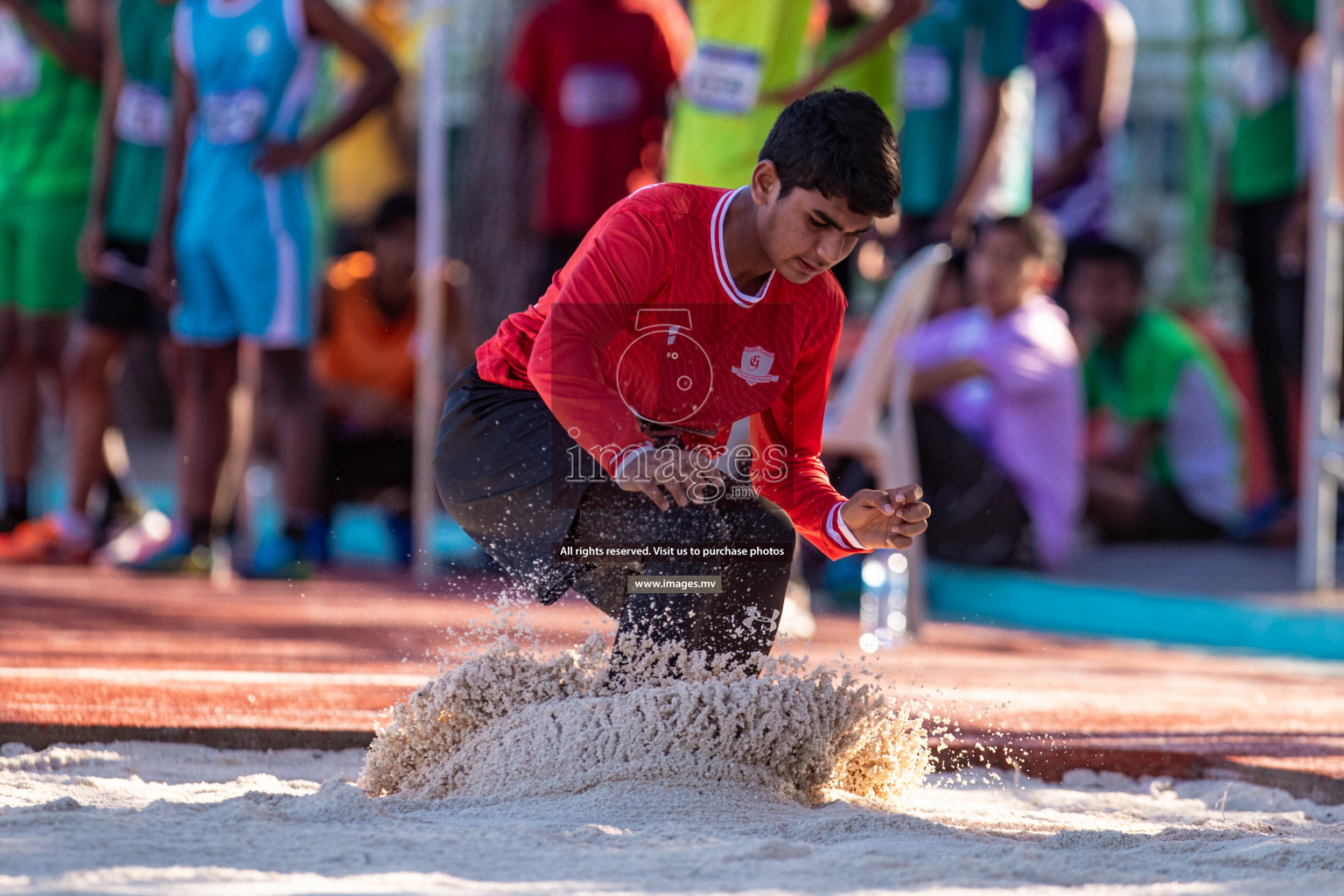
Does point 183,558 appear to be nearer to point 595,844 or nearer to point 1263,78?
point 595,844

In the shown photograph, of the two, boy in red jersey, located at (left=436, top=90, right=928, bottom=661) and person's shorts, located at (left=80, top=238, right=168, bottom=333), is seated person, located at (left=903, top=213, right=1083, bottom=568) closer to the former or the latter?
boy in red jersey, located at (left=436, top=90, right=928, bottom=661)

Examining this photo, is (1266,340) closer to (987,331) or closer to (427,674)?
(987,331)

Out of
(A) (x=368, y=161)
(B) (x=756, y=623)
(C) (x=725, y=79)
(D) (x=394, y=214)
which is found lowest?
(B) (x=756, y=623)

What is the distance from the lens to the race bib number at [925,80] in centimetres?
570

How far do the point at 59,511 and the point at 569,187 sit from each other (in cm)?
197

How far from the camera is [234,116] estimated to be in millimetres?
4691

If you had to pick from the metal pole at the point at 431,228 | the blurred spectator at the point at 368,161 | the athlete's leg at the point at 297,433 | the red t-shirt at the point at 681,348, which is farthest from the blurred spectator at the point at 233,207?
the blurred spectator at the point at 368,161

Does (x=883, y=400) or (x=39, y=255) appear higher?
(x=39, y=255)

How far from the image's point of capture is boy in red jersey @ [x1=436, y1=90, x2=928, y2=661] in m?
2.14

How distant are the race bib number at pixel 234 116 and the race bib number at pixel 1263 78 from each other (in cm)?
330

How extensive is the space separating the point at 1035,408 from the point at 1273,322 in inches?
44.6

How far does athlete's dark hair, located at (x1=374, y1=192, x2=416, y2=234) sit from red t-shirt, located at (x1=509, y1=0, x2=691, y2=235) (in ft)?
2.72

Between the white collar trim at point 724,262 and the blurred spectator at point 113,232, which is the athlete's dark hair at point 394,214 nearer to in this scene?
the blurred spectator at point 113,232

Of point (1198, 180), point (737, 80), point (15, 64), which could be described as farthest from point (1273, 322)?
point (15, 64)
